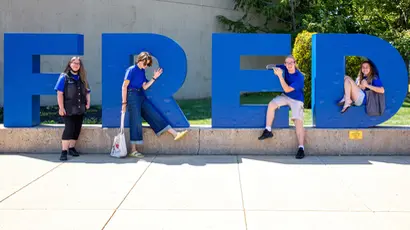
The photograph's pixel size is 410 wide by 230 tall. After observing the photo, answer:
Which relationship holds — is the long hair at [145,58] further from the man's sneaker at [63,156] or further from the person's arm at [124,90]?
the man's sneaker at [63,156]

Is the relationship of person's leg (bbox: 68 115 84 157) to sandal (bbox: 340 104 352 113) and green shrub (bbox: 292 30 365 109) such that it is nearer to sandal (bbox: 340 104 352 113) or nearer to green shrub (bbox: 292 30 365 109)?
sandal (bbox: 340 104 352 113)

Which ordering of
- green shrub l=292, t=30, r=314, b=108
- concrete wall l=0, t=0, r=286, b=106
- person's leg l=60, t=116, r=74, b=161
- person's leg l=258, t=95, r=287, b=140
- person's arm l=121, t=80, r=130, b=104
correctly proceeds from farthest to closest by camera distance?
concrete wall l=0, t=0, r=286, b=106, green shrub l=292, t=30, r=314, b=108, person's leg l=258, t=95, r=287, b=140, person's leg l=60, t=116, r=74, b=161, person's arm l=121, t=80, r=130, b=104

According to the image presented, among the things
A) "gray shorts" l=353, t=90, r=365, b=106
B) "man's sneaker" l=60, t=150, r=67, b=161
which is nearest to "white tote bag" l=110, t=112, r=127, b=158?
"man's sneaker" l=60, t=150, r=67, b=161

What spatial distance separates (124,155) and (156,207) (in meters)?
2.59

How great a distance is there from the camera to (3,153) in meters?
7.50

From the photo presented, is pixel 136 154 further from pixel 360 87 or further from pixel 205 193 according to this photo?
pixel 360 87

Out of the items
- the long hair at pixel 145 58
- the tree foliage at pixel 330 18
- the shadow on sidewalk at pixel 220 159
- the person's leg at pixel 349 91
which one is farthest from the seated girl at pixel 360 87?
the tree foliage at pixel 330 18

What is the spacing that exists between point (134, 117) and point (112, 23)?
8.42 metres

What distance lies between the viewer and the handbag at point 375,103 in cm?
734

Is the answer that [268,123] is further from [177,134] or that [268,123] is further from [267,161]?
[177,134]

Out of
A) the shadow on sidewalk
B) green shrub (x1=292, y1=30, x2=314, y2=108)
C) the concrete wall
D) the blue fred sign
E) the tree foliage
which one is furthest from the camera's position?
the tree foliage

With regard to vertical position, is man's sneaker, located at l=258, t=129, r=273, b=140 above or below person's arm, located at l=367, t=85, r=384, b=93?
below

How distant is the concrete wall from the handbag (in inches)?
369

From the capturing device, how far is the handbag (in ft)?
24.1
